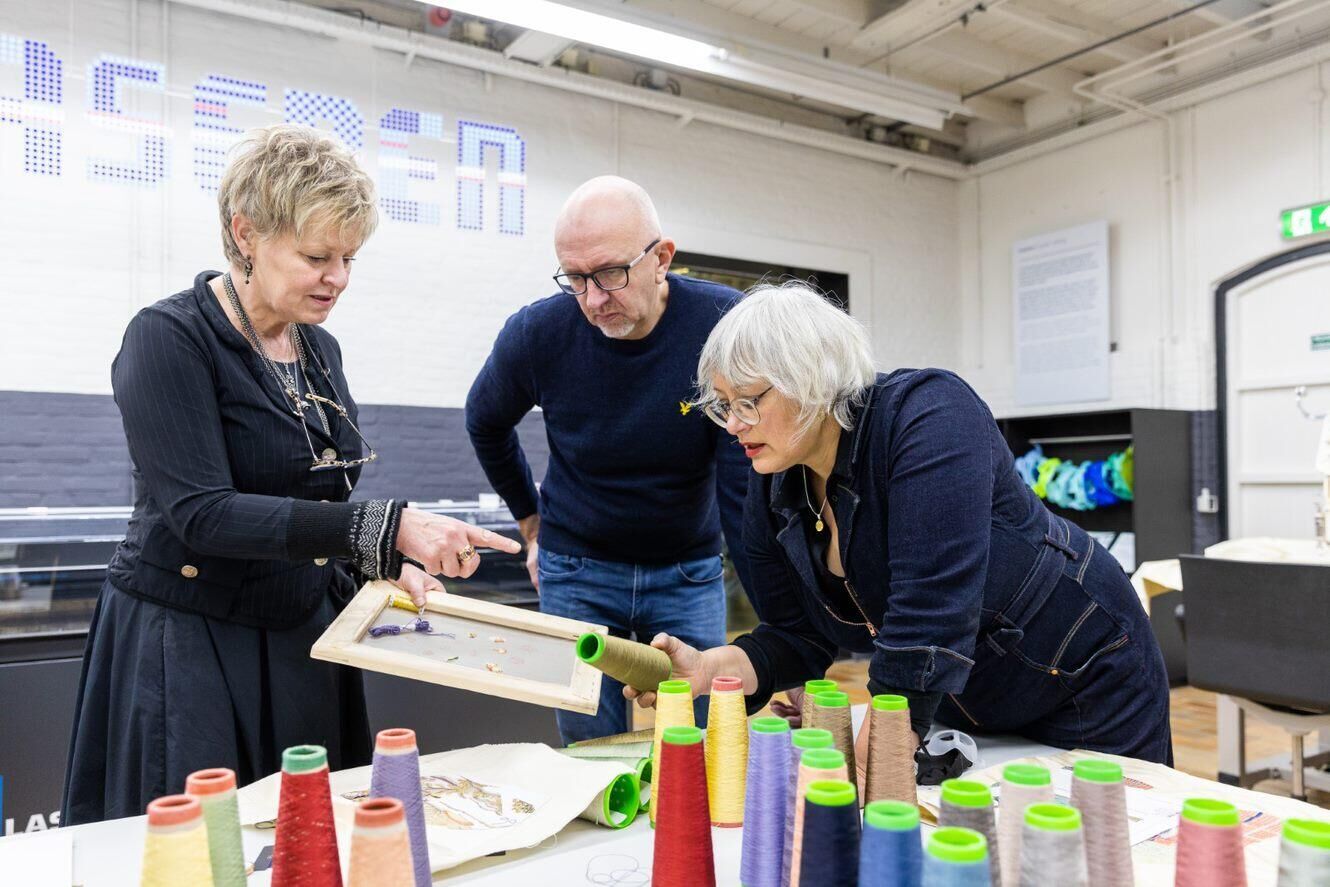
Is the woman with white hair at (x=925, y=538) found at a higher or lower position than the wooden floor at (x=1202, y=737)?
higher

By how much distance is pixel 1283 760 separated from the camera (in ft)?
12.7

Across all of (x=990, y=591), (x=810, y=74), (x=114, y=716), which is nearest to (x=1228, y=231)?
(x=810, y=74)

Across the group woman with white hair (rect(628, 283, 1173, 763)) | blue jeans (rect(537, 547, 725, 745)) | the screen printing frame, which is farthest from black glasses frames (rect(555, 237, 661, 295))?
the screen printing frame

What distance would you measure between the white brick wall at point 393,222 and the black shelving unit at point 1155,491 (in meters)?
1.51

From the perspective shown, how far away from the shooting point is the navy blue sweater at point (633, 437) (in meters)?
2.03

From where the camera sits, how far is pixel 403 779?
2.98 ft

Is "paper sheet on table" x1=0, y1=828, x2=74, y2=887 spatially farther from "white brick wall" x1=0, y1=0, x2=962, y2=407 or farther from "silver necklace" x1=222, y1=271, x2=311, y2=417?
"white brick wall" x1=0, y1=0, x2=962, y2=407

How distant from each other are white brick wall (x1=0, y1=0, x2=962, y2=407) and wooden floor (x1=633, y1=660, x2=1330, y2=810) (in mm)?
2489

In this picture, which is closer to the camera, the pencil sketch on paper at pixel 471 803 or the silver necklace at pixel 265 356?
the pencil sketch on paper at pixel 471 803

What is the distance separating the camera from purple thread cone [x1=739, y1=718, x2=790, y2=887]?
37.6 inches

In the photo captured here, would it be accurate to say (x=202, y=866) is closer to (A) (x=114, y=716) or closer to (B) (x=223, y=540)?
(B) (x=223, y=540)

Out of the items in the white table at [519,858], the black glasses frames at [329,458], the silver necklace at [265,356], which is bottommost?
the white table at [519,858]

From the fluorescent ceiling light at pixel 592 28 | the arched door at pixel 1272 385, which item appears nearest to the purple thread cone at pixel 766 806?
the fluorescent ceiling light at pixel 592 28

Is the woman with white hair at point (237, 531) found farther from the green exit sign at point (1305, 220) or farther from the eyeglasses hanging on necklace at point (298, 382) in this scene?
the green exit sign at point (1305, 220)
